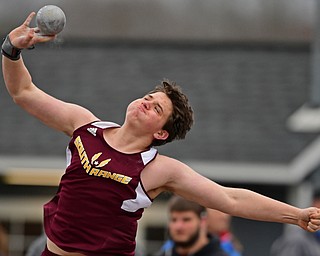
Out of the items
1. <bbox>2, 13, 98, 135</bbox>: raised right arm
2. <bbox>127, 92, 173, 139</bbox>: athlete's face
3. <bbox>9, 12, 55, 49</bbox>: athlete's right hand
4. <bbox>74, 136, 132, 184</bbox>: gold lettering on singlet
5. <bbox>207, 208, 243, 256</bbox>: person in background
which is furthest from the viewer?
<bbox>207, 208, 243, 256</bbox>: person in background

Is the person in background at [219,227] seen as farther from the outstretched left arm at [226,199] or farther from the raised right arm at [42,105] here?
the raised right arm at [42,105]

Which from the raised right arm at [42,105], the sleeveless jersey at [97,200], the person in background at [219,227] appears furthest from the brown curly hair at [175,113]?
the person in background at [219,227]

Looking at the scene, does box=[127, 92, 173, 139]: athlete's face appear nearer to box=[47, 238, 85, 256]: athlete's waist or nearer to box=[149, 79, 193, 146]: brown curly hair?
box=[149, 79, 193, 146]: brown curly hair

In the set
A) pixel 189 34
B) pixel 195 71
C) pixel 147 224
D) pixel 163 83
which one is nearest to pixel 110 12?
pixel 189 34

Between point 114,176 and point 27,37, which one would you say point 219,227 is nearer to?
point 114,176

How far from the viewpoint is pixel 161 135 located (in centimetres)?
664

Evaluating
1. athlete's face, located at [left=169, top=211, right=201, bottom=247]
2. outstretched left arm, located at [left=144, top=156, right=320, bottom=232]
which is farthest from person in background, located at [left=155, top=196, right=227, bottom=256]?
outstretched left arm, located at [left=144, top=156, right=320, bottom=232]

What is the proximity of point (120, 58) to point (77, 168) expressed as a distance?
1279 cm

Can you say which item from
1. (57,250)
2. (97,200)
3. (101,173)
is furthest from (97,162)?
(57,250)

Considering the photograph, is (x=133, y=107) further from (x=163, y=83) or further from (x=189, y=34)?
(x=189, y=34)

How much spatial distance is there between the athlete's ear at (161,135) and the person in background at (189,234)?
2.91m

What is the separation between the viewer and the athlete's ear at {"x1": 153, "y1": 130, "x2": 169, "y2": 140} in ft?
21.7

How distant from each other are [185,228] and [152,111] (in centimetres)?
318

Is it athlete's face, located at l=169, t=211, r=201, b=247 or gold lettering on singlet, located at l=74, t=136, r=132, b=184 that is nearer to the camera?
gold lettering on singlet, located at l=74, t=136, r=132, b=184
